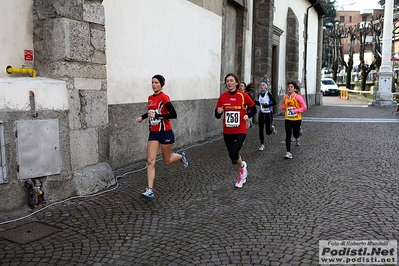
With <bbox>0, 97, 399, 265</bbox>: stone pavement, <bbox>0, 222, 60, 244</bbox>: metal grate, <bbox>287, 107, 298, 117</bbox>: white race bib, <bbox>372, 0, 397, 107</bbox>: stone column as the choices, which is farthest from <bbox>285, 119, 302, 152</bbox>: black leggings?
<bbox>372, 0, 397, 107</bbox>: stone column

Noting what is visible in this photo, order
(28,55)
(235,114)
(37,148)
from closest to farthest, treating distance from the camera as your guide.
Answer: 1. (37,148)
2. (28,55)
3. (235,114)

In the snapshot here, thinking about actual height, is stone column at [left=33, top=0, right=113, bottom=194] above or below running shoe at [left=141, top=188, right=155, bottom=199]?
above

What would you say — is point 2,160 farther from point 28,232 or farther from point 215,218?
point 215,218

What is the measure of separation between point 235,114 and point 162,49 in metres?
3.29

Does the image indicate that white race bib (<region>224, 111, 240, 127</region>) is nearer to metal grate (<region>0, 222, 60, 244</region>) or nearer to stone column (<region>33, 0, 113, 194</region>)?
stone column (<region>33, 0, 113, 194</region>)

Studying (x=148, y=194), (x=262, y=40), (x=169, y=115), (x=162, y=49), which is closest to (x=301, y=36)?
(x=262, y=40)

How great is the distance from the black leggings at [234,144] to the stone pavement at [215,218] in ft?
1.62

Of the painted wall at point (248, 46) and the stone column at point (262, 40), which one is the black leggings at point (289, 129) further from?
the stone column at point (262, 40)

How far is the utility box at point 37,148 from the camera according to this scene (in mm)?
5195

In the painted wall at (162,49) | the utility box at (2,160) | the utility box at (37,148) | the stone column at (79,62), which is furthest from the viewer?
the painted wall at (162,49)

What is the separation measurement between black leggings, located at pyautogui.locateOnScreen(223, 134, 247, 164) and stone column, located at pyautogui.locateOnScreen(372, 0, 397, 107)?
2024 centimetres

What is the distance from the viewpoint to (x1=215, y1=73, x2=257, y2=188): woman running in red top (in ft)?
20.4

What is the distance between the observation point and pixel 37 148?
537 centimetres

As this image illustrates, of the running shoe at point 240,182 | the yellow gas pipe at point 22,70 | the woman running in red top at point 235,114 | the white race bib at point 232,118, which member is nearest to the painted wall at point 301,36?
the woman running in red top at point 235,114
